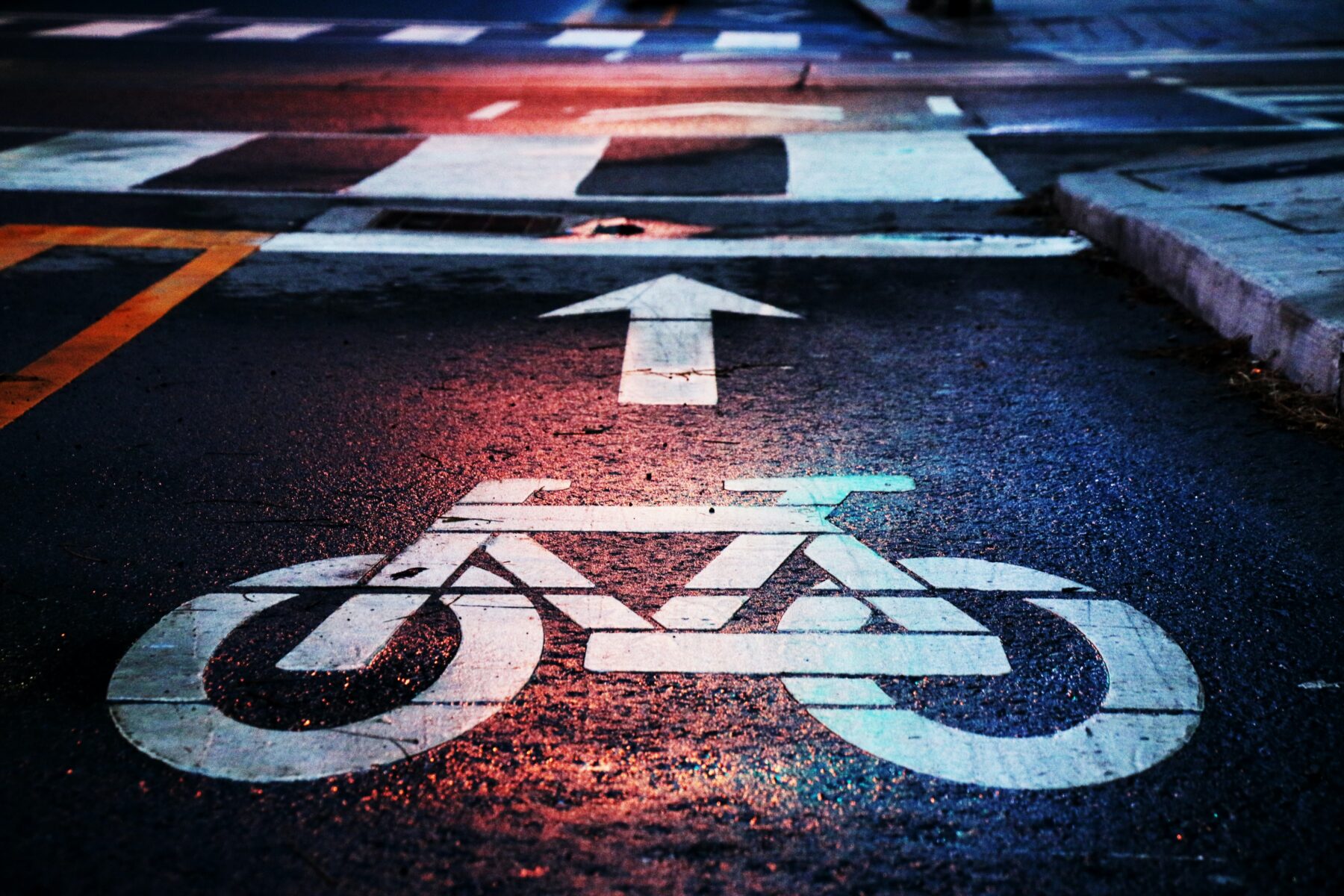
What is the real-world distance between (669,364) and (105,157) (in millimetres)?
6413

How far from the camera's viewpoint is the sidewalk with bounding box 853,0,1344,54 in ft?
57.2

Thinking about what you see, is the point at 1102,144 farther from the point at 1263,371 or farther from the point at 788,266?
the point at 1263,371

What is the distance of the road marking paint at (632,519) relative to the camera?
348cm

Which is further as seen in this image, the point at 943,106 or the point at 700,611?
the point at 943,106

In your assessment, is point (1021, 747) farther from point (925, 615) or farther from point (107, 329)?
point (107, 329)

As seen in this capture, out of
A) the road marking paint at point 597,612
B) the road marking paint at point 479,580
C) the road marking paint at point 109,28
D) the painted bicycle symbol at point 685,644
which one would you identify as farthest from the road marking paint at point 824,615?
the road marking paint at point 109,28

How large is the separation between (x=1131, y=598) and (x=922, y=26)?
18425mm

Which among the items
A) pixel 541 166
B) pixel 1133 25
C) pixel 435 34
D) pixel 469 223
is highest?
pixel 435 34

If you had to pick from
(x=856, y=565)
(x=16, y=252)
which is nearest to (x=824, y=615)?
(x=856, y=565)

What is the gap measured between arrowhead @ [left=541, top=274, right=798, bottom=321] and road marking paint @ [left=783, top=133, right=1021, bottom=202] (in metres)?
2.49

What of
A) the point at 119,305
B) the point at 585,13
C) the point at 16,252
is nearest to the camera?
the point at 119,305

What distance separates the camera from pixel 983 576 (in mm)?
3188

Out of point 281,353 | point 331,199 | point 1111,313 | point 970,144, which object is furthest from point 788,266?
point 970,144

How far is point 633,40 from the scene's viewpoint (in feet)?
61.8
